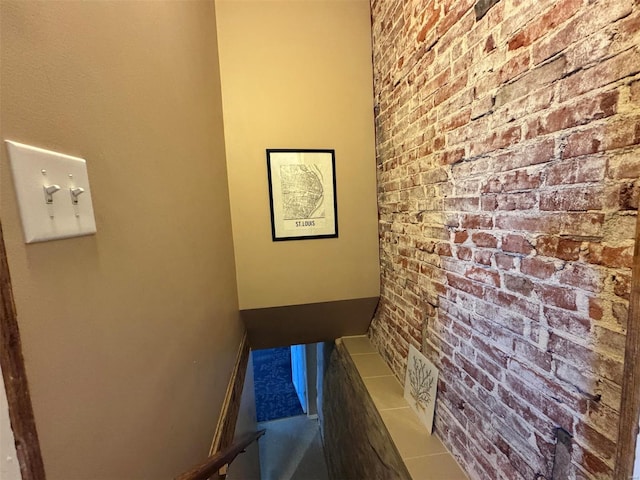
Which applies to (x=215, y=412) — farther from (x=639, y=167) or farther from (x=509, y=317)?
(x=639, y=167)

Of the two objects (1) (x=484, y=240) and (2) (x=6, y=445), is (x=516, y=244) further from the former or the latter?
(2) (x=6, y=445)

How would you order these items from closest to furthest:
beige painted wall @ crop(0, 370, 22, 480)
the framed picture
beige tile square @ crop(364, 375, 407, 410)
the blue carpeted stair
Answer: beige painted wall @ crop(0, 370, 22, 480)
beige tile square @ crop(364, 375, 407, 410)
the framed picture
the blue carpeted stair

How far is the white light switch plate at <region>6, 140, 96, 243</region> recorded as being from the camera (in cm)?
40

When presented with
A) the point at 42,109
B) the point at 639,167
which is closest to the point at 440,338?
the point at 639,167

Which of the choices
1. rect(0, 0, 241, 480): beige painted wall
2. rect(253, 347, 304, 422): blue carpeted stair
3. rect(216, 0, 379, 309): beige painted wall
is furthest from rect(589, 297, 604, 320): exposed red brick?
rect(253, 347, 304, 422): blue carpeted stair

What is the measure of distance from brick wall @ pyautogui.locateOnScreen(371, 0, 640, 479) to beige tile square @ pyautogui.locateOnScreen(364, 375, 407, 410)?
374mm

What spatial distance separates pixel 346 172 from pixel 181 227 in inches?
56.5

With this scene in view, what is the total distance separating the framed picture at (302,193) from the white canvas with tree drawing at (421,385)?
1043mm

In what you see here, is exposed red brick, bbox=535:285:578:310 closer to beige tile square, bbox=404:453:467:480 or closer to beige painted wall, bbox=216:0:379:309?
beige tile square, bbox=404:453:467:480

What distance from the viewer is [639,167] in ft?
2.14

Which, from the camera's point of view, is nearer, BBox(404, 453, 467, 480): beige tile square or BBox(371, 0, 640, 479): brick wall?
BBox(371, 0, 640, 479): brick wall

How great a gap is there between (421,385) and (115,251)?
168cm

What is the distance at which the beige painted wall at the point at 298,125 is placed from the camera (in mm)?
2002

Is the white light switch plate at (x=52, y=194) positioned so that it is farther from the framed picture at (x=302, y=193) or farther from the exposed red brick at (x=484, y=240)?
the framed picture at (x=302, y=193)
